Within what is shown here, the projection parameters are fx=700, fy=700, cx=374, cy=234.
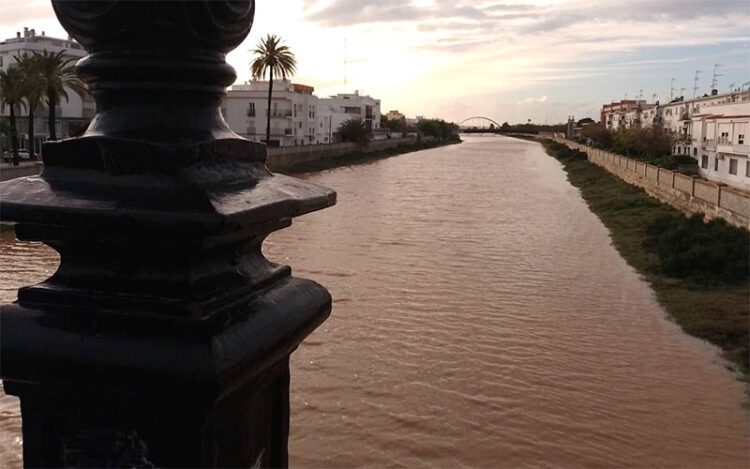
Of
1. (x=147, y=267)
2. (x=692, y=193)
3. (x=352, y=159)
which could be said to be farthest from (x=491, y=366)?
(x=352, y=159)

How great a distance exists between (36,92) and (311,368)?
23.6 m

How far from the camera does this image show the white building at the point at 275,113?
58.4 metres

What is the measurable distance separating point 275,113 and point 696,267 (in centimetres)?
4924

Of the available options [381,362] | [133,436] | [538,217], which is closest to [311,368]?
[381,362]

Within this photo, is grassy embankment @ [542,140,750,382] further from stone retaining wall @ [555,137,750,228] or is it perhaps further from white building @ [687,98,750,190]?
white building @ [687,98,750,190]

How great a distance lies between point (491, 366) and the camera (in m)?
9.91

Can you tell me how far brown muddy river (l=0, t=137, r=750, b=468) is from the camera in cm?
764

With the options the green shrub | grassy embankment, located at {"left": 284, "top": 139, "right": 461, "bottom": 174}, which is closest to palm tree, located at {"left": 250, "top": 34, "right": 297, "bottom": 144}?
grassy embankment, located at {"left": 284, "top": 139, "right": 461, "bottom": 174}

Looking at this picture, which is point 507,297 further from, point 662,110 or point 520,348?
point 662,110

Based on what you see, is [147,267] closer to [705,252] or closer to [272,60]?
[705,252]

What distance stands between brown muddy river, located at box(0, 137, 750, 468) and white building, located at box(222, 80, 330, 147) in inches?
1609

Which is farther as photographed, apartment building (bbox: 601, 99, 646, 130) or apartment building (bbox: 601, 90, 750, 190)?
apartment building (bbox: 601, 99, 646, 130)

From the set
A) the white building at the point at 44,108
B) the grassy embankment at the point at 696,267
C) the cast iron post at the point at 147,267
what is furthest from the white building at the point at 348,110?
the cast iron post at the point at 147,267

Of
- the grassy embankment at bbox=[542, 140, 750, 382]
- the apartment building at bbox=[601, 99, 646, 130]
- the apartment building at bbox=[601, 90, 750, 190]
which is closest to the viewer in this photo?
the grassy embankment at bbox=[542, 140, 750, 382]
